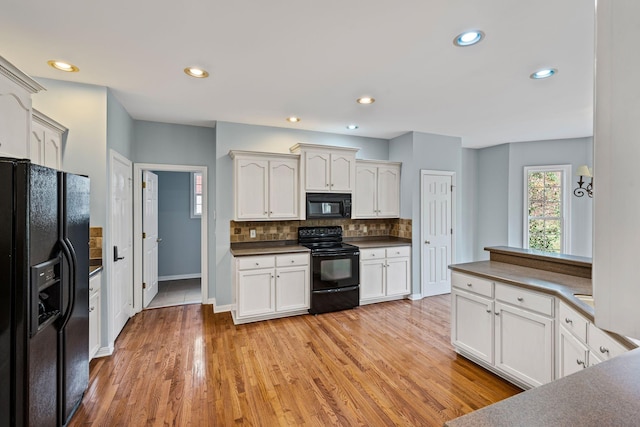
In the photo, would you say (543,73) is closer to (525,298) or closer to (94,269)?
(525,298)

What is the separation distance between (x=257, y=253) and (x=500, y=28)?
10.0ft

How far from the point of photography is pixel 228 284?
4098 millimetres

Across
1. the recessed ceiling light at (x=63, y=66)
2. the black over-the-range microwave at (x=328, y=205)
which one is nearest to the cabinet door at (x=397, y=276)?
the black over-the-range microwave at (x=328, y=205)

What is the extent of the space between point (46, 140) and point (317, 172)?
279 cm

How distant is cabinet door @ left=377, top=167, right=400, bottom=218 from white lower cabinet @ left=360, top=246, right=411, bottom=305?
637mm

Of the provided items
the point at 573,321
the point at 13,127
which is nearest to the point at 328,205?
→ the point at 573,321

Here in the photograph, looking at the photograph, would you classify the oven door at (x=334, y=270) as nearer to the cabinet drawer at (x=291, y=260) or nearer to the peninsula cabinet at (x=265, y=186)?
the cabinet drawer at (x=291, y=260)

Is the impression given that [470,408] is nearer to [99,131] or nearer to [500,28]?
[500,28]

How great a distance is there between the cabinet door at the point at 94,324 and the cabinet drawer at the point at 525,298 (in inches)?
135

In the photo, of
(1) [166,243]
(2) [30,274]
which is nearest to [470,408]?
(2) [30,274]

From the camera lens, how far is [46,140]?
2424 mm

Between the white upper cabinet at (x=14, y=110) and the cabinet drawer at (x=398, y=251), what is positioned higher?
the white upper cabinet at (x=14, y=110)

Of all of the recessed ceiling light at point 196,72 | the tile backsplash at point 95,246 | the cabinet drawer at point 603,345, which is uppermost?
the recessed ceiling light at point 196,72

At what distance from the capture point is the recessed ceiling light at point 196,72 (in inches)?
98.9
